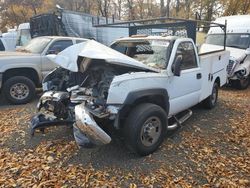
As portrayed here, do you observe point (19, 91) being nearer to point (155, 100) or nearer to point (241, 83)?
point (155, 100)

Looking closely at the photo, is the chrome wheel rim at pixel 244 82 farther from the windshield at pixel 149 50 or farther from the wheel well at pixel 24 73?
the wheel well at pixel 24 73

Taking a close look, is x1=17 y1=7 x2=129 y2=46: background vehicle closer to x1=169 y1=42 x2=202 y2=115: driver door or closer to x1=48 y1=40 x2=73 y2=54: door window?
x1=48 y1=40 x2=73 y2=54: door window

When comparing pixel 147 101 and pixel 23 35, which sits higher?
pixel 23 35

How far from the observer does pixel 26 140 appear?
16.8 ft

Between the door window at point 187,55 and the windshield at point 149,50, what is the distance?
28cm

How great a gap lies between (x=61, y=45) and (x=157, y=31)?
3143 mm

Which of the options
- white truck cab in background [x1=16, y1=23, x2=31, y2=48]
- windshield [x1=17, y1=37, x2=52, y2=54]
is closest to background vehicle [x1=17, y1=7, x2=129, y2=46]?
white truck cab in background [x1=16, y1=23, x2=31, y2=48]

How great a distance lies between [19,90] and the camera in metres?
7.74

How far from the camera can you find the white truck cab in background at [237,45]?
1065 cm

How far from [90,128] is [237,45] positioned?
9505 millimetres

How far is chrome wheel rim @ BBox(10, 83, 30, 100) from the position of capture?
767 centimetres

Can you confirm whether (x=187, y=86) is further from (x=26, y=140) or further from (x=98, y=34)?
(x=98, y=34)

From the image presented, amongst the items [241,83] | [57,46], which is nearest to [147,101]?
[57,46]

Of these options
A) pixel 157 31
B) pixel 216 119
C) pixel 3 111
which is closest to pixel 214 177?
pixel 216 119
